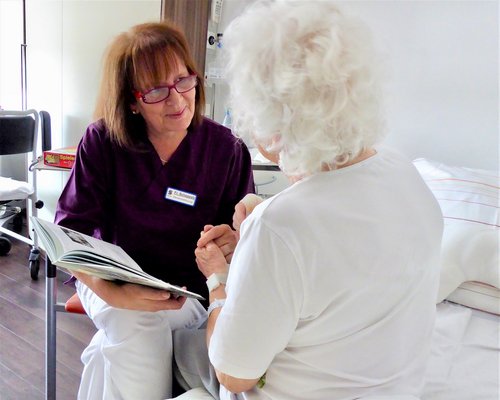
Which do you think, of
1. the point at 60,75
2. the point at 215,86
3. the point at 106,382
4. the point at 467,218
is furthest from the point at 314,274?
the point at 60,75

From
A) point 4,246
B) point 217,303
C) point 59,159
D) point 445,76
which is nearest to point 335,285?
point 217,303

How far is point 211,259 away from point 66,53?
7.25 ft

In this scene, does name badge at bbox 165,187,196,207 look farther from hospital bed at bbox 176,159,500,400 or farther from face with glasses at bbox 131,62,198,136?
hospital bed at bbox 176,159,500,400

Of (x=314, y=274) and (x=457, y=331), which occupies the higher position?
(x=314, y=274)

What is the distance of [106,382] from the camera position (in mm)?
1052

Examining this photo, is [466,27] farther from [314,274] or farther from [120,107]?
[314,274]

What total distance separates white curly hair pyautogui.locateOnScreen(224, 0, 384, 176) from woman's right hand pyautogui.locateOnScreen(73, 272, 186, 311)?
0.44 metres

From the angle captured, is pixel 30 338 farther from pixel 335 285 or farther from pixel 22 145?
pixel 335 285

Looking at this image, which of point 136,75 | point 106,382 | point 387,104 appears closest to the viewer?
point 387,104

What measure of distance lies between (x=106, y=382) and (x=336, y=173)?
2.53 feet

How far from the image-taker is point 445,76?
176 centimetres

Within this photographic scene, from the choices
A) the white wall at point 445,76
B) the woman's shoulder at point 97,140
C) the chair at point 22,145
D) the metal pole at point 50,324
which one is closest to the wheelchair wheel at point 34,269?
the chair at point 22,145

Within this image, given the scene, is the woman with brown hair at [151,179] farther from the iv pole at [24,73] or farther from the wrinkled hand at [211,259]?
the iv pole at [24,73]

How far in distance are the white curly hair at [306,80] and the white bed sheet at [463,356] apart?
669 mm
